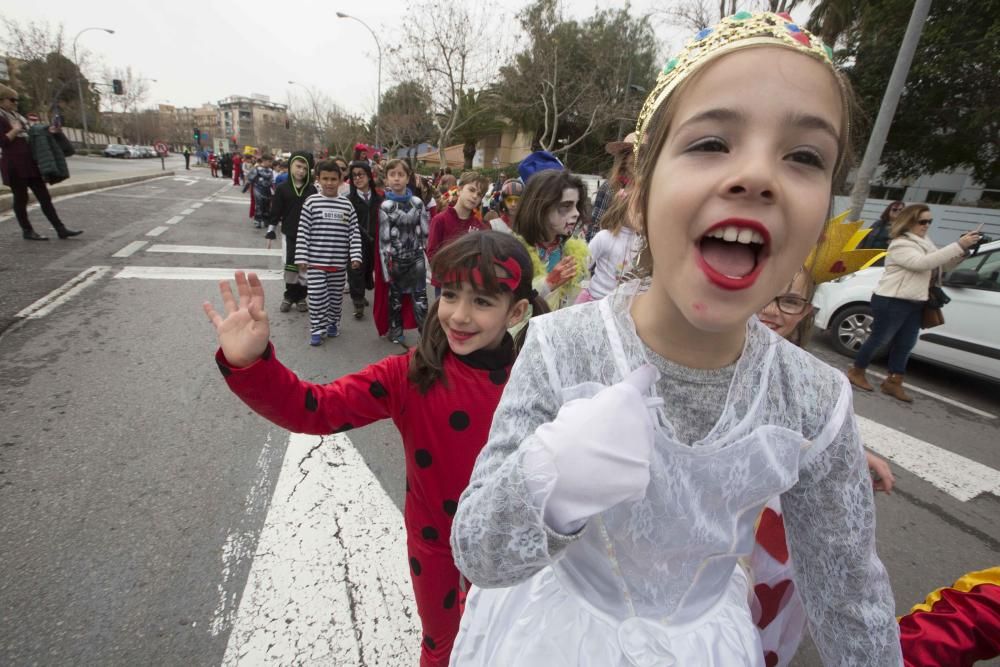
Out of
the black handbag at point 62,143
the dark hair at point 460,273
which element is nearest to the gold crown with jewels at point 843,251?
the dark hair at point 460,273

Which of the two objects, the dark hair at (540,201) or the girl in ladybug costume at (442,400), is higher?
the dark hair at (540,201)

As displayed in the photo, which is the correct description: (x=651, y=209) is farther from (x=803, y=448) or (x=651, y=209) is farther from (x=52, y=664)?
(x=52, y=664)

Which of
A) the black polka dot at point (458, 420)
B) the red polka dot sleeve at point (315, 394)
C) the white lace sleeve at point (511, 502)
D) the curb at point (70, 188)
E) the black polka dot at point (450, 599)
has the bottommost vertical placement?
the curb at point (70, 188)

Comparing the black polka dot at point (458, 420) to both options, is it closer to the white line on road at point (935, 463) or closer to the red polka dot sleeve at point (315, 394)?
the red polka dot sleeve at point (315, 394)

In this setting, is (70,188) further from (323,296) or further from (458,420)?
(458,420)

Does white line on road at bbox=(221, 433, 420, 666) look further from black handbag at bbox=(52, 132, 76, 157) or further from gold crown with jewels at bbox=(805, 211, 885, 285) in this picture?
black handbag at bbox=(52, 132, 76, 157)

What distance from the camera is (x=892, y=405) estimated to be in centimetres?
464

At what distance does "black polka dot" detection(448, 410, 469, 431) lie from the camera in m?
1.52

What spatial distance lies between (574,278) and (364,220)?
3.79 metres

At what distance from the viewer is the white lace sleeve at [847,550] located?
0.84 meters

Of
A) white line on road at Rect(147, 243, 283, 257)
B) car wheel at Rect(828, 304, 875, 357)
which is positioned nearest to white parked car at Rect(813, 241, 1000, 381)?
car wheel at Rect(828, 304, 875, 357)

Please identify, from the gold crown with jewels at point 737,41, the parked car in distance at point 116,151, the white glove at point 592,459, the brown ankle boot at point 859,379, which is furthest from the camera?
the parked car in distance at point 116,151

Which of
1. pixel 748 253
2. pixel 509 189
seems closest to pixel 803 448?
pixel 748 253

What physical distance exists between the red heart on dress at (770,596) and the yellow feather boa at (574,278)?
1910mm
